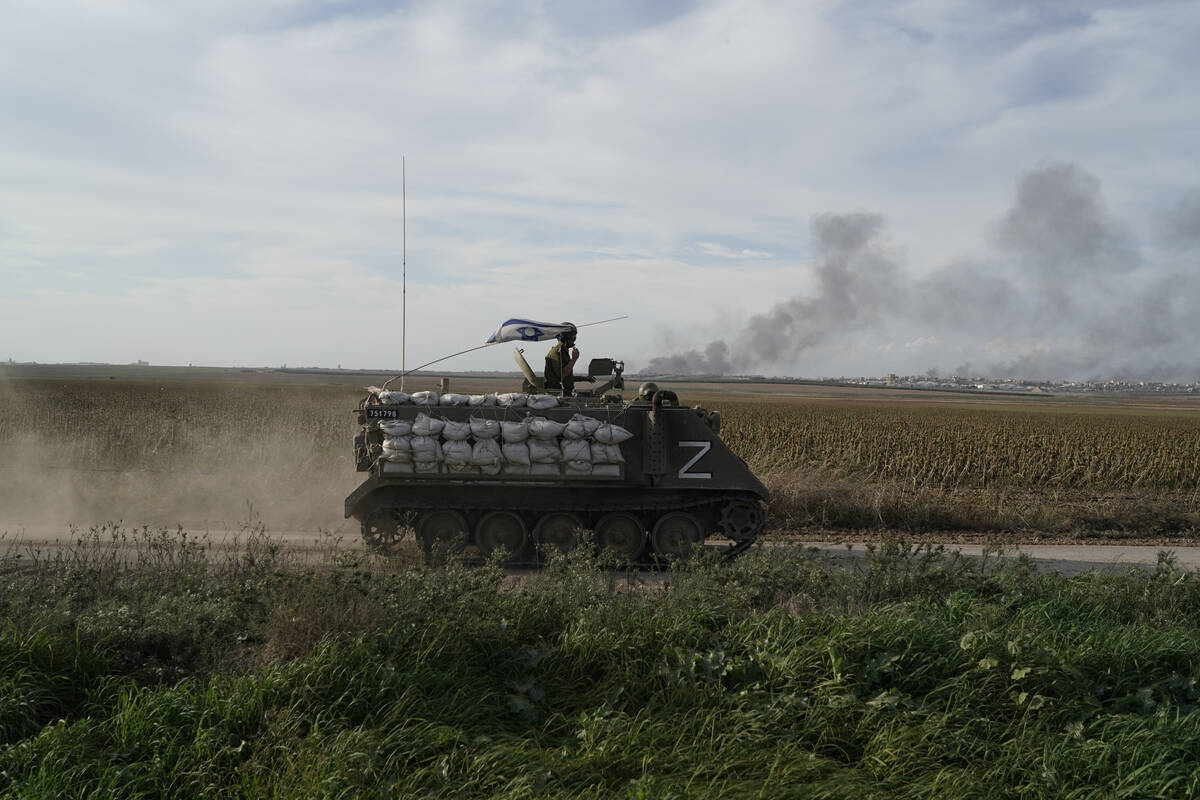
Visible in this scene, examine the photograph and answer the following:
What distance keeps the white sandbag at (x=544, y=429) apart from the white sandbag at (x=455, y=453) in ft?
2.71

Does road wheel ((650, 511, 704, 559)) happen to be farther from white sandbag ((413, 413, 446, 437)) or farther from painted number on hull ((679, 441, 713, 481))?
white sandbag ((413, 413, 446, 437))

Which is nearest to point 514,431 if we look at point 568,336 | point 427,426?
point 427,426

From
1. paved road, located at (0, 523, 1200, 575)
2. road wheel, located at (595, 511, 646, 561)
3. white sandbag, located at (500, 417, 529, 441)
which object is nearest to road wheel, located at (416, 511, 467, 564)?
paved road, located at (0, 523, 1200, 575)

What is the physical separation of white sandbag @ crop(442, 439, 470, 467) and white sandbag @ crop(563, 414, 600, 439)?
1233mm

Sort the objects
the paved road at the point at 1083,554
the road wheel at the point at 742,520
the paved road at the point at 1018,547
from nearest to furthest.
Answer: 1. the road wheel at the point at 742,520
2. the paved road at the point at 1018,547
3. the paved road at the point at 1083,554

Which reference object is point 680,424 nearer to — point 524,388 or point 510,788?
point 524,388

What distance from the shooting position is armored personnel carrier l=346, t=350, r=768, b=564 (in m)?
11.2

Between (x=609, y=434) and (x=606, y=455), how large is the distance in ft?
0.86

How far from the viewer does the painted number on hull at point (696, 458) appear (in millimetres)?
11547

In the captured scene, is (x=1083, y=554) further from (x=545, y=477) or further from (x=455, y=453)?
(x=455, y=453)

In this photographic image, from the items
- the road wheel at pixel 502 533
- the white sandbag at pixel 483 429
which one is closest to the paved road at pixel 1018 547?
the road wheel at pixel 502 533

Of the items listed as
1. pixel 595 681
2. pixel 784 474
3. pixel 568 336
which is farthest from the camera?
pixel 784 474

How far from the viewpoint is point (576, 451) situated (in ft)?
36.6

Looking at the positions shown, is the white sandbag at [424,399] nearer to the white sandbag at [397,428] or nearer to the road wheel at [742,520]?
the white sandbag at [397,428]
